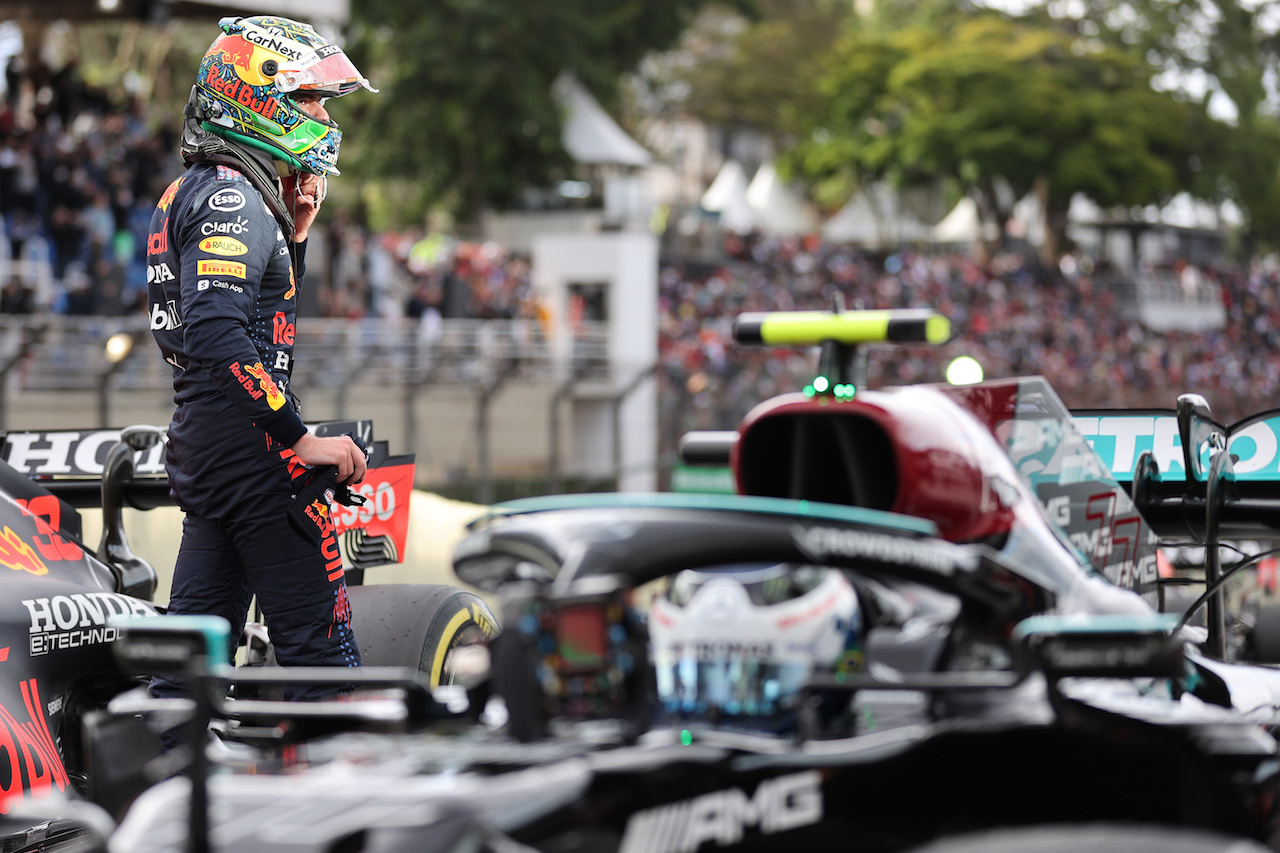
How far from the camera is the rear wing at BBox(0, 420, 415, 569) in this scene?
4.52m

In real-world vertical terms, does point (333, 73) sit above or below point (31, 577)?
above

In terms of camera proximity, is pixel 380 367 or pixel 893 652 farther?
pixel 380 367

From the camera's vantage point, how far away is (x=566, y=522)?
8.18 ft

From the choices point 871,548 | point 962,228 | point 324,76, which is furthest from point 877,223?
point 871,548

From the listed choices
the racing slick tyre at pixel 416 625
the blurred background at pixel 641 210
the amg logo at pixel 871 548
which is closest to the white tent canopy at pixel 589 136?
the blurred background at pixel 641 210

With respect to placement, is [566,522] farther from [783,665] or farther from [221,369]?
[221,369]

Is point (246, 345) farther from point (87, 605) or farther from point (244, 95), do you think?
point (87, 605)

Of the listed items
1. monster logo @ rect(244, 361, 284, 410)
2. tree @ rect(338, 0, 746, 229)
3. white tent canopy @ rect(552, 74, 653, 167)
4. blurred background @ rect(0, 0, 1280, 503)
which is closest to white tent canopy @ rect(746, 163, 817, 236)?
blurred background @ rect(0, 0, 1280, 503)

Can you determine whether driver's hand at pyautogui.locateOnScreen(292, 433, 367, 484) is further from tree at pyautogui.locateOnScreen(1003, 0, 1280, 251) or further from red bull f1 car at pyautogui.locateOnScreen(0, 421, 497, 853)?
tree at pyautogui.locateOnScreen(1003, 0, 1280, 251)

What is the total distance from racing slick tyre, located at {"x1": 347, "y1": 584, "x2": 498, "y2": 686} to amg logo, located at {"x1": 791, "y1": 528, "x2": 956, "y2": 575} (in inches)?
77.3

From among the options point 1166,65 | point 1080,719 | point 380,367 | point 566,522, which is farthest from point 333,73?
point 1166,65

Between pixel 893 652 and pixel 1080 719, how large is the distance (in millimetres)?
287

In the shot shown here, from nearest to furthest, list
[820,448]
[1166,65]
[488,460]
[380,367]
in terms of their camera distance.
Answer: [820,448] < [380,367] < [488,460] < [1166,65]

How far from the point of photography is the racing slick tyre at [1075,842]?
228 centimetres
